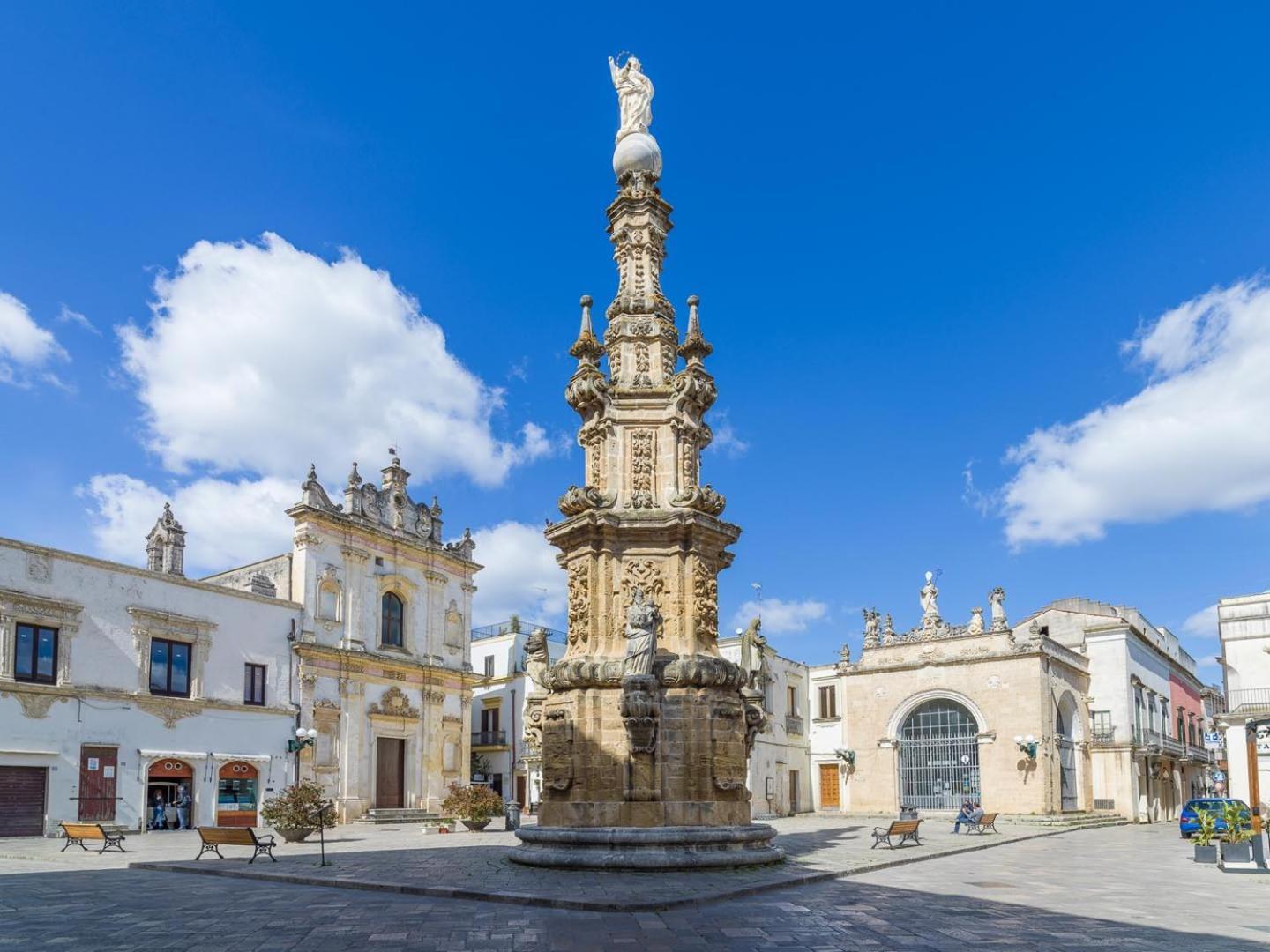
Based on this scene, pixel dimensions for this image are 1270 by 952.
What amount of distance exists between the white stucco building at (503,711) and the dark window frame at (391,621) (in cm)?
687

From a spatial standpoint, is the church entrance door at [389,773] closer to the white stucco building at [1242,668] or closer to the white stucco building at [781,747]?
the white stucco building at [781,747]

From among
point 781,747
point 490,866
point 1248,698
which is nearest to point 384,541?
point 781,747

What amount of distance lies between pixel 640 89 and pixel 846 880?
14.6 m

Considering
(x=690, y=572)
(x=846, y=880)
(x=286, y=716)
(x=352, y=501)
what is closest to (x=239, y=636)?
(x=286, y=716)

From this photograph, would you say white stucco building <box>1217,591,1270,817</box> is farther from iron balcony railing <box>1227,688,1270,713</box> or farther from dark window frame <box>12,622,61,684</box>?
dark window frame <box>12,622,61,684</box>

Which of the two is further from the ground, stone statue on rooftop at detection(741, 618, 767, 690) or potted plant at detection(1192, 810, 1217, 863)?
stone statue on rooftop at detection(741, 618, 767, 690)

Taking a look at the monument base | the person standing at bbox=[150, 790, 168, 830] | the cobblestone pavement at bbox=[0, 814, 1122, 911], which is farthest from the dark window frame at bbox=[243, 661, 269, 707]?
the monument base

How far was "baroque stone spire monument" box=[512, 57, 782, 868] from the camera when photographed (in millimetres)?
15516

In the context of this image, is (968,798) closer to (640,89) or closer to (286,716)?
(286,716)

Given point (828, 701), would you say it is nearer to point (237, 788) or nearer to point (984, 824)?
point (984, 824)

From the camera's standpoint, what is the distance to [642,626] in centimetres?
1577

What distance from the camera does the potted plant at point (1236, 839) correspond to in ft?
61.1

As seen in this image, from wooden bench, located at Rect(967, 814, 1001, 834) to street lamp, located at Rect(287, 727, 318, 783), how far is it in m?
19.1

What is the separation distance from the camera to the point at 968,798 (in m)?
38.3
